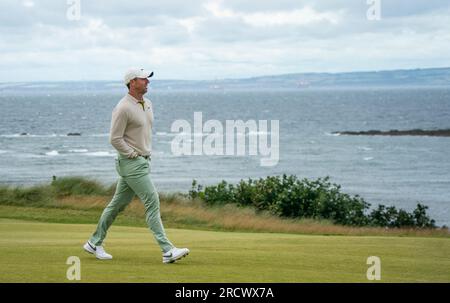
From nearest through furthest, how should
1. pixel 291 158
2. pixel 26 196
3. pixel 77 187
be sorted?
pixel 26 196, pixel 77 187, pixel 291 158

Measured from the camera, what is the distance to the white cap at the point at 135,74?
9.88 m

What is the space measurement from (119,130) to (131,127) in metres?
0.21

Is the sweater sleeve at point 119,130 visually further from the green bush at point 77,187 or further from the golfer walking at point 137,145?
the green bush at point 77,187

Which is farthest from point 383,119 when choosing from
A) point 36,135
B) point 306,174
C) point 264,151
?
point 306,174

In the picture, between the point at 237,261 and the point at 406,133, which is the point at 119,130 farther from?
the point at 406,133

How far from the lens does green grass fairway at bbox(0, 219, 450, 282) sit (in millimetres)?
9234

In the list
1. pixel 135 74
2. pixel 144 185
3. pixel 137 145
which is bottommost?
pixel 144 185

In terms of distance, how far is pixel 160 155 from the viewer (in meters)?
95.4

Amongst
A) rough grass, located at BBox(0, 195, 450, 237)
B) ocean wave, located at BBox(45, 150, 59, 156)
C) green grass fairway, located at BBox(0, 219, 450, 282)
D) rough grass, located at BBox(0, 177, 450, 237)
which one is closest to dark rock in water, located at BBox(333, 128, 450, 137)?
ocean wave, located at BBox(45, 150, 59, 156)

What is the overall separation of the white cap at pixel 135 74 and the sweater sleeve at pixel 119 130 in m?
0.41

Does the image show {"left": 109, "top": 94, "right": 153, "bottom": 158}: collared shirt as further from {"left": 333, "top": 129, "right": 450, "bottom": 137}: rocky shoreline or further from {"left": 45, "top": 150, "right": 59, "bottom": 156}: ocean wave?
{"left": 333, "top": 129, "right": 450, "bottom": 137}: rocky shoreline

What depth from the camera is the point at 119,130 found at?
990 cm

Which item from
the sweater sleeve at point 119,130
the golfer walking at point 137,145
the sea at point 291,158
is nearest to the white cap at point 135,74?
the golfer walking at point 137,145

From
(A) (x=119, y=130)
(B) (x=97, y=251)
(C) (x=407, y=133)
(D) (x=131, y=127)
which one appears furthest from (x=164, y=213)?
(C) (x=407, y=133)
